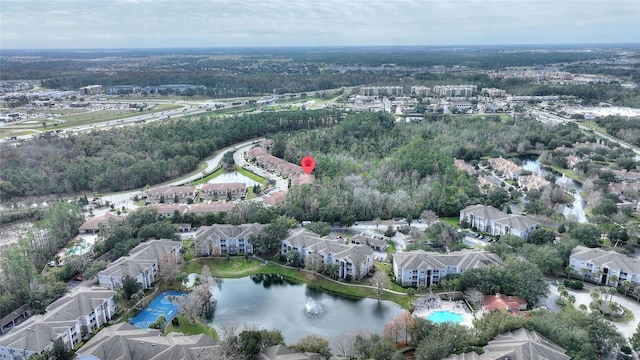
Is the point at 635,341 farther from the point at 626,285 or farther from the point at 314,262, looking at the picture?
the point at 314,262

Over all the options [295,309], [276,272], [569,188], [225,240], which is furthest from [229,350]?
[569,188]

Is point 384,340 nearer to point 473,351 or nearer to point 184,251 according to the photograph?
point 473,351

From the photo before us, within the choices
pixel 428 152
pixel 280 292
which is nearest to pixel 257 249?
pixel 280 292

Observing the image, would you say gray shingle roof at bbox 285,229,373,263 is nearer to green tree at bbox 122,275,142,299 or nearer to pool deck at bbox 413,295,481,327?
pool deck at bbox 413,295,481,327

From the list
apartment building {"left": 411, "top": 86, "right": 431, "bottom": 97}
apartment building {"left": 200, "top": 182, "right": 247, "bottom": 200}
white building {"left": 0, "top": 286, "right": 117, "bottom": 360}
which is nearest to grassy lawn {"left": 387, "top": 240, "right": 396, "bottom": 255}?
apartment building {"left": 200, "top": 182, "right": 247, "bottom": 200}

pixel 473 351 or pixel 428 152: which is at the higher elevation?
pixel 428 152

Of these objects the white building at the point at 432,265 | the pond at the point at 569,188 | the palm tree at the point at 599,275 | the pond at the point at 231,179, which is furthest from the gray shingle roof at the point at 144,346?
the pond at the point at 569,188

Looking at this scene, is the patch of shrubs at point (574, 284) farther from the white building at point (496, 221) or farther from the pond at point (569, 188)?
the pond at point (569, 188)

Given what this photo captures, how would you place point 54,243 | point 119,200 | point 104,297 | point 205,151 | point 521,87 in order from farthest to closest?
point 521,87
point 205,151
point 119,200
point 54,243
point 104,297
